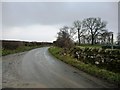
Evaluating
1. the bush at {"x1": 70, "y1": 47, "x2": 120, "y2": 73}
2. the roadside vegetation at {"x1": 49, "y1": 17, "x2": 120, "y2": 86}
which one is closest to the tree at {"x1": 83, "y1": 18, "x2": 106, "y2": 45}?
the roadside vegetation at {"x1": 49, "y1": 17, "x2": 120, "y2": 86}

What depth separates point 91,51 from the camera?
25938 millimetres

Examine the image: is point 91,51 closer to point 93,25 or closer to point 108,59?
point 108,59

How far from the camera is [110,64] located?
1908 cm

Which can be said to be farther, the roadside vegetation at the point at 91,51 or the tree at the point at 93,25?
the tree at the point at 93,25

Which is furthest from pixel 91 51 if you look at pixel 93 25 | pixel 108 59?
pixel 93 25

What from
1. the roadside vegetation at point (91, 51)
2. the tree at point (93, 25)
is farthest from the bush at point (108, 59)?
the tree at point (93, 25)

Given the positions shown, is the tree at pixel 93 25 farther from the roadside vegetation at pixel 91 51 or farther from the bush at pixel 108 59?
the bush at pixel 108 59

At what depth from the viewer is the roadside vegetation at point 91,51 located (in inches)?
647

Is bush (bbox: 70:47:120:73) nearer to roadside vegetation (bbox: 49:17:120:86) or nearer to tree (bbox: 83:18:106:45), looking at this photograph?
roadside vegetation (bbox: 49:17:120:86)

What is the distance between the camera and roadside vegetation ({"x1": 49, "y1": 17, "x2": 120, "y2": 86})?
1644 centimetres

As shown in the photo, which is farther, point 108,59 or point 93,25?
point 93,25

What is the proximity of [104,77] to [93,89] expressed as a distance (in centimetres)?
339

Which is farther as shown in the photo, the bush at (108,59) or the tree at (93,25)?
the tree at (93,25)

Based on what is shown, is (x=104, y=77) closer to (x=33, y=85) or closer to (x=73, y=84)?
(x=73, y=84)
